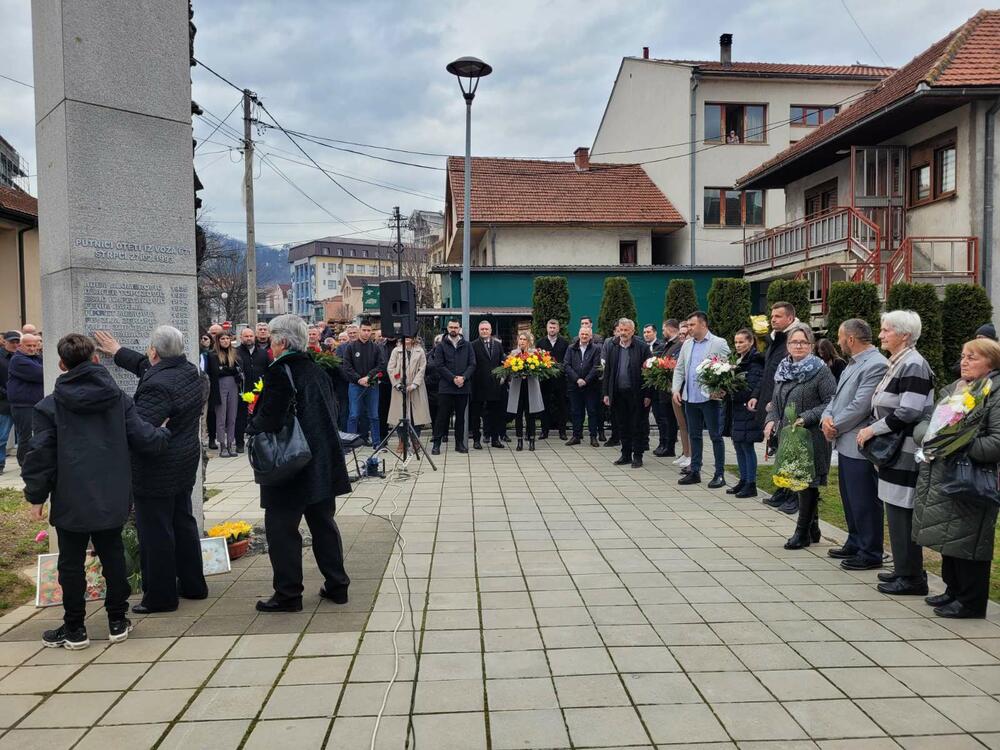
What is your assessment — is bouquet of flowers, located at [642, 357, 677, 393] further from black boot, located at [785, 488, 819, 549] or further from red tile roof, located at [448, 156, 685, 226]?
red tile roof, located at [448, 156, 685, 226]

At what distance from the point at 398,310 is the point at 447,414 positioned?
7.08ft

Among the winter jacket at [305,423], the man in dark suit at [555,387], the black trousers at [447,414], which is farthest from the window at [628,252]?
the winter jacket at [305,423]

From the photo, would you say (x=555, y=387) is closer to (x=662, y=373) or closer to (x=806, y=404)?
(x=662, y=373)

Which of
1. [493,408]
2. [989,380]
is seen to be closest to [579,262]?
[493,408]

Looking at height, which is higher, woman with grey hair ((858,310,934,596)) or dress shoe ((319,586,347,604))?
woman with grey hair ((858,310,934,596))

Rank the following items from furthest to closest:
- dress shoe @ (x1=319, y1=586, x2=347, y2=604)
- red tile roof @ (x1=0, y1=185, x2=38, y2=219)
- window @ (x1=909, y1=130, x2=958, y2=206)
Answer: red tile roof @ (x1=0, y1=185, x2=38, y2=219) → window @ (x1=909, y1=130, x2=958, y2=206) → dress shoe @ (x1=319, y1=586, x2=347, y2=604)

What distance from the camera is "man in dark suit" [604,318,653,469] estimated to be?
36.7 ft

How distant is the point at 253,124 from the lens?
988 inches

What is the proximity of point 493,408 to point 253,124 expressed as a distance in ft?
54.5

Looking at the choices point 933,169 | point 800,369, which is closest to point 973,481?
point 800,369

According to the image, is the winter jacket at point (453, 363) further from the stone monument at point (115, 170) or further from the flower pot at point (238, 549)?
the stone monument at point (115, 170)

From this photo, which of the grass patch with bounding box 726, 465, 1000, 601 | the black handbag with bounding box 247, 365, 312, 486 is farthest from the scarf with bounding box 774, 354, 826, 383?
the black handbag with bounding box 247, 365, 312, 486

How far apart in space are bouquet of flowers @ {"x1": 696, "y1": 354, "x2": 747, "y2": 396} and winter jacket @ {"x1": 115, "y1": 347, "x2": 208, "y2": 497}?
5990 millimetres

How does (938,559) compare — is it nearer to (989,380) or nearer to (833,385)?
(833,385)
